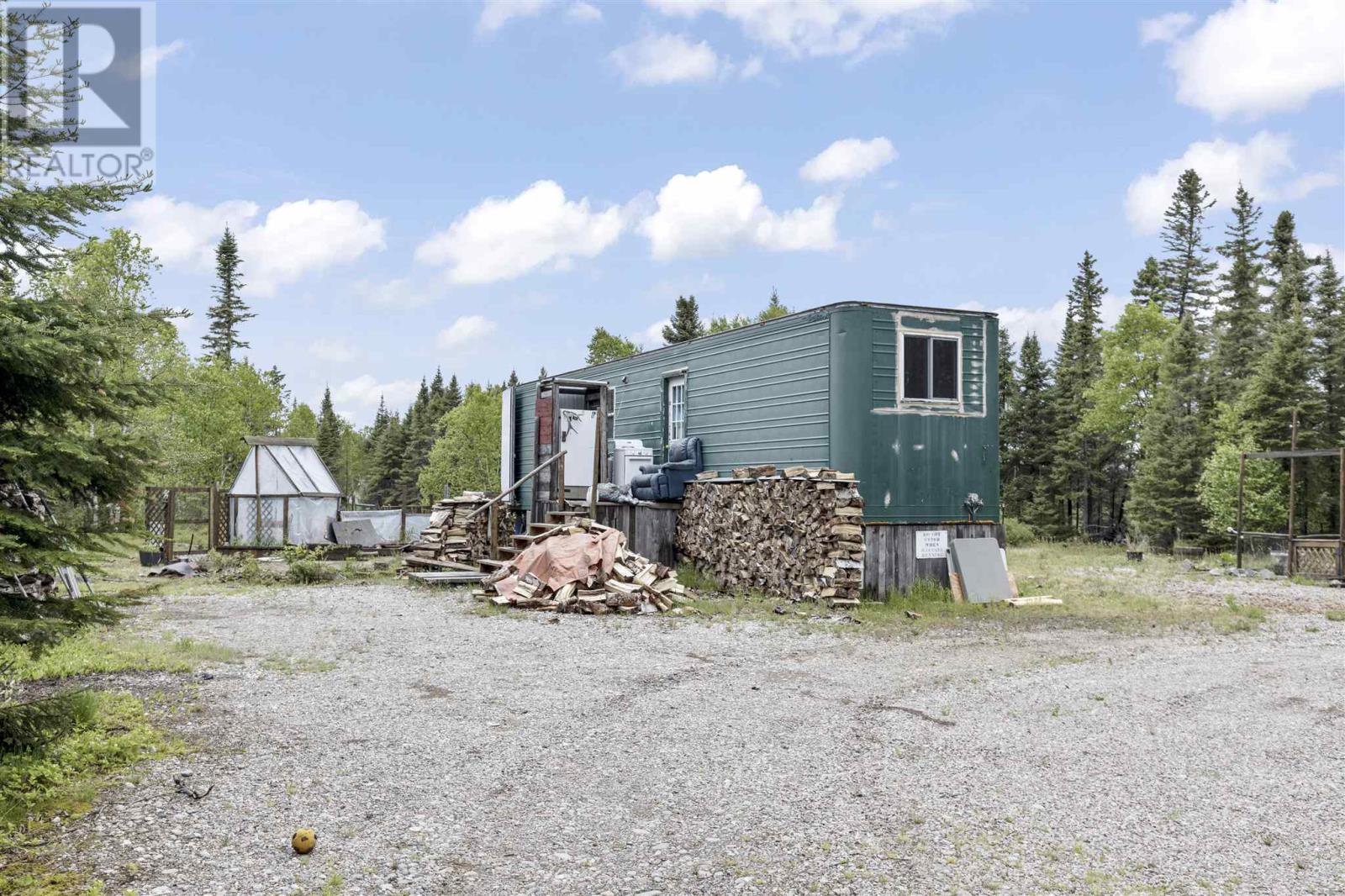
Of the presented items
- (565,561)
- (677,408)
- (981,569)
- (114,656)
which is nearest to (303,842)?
(114,656)

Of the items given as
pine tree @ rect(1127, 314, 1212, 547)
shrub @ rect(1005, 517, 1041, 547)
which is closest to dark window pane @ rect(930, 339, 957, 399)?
pine tree @ rect(1127, 314, 1212, 547)

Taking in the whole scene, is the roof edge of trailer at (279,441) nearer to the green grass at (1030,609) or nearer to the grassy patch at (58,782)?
the green grass at (1030,609)

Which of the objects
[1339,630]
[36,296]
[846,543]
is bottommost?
[1339,630]

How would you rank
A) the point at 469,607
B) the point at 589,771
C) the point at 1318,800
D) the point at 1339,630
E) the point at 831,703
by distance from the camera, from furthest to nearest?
the point at 469,607, the point at 1339,630, the point at 831,703, the point at 589,771, the point at 1318,800

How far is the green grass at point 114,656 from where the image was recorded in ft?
22.4

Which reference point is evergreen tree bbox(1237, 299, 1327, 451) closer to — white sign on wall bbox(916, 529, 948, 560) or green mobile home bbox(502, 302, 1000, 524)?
green mobile home bbox(502, 302, 1000, 524)

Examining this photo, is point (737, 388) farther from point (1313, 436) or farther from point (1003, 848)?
point (1313, 436)

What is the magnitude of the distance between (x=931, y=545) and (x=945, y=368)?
2.46m

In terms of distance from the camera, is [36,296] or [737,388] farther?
[737,388]

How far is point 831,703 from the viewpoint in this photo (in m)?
6.61

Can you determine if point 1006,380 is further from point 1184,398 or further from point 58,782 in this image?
point 58,782

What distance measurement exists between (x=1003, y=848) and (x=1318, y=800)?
193 centimetres

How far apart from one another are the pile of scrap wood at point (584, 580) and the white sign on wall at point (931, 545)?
3325 millimetres

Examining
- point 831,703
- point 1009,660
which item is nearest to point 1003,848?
point 831,703
